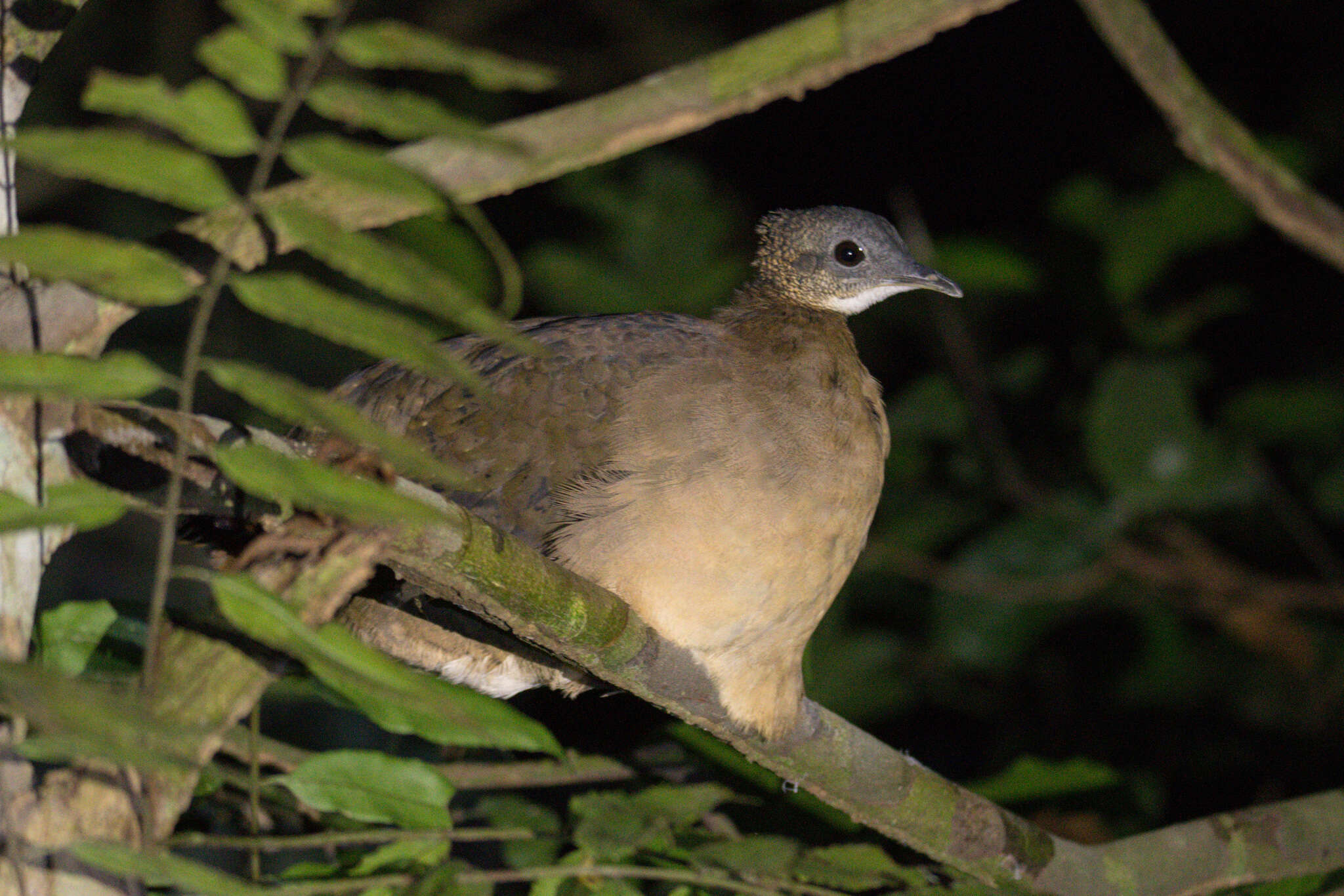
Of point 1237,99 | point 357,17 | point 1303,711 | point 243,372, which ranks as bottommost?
point 243,372

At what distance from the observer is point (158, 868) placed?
47.7 inches

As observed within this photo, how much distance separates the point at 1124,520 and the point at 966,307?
136 centimetres

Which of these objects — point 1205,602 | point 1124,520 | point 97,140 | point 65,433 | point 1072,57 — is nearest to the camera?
point 97,140

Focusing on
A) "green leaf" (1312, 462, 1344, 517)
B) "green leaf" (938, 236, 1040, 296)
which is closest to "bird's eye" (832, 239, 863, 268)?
"green leaf" (938, 236, 1040, 296)

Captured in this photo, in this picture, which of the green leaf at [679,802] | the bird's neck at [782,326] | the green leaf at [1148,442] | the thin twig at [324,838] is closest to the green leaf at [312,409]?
the thin twig at [324,838]

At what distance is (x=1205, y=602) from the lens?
535 cm

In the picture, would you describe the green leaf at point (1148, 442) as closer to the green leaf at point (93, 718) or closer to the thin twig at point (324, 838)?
the thin twig at point (324, 838)

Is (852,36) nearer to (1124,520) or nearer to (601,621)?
(601,621)

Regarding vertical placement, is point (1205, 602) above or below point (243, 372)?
above

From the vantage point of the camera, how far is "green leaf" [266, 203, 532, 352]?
1.20m

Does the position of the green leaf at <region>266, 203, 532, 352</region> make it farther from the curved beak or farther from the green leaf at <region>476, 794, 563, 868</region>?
the curved beak

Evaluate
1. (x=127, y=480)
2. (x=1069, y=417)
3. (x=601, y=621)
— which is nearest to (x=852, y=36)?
(x=601, y=621)

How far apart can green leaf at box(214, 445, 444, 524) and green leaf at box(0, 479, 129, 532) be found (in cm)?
12

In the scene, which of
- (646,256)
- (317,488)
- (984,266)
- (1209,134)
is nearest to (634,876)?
(317,488)
